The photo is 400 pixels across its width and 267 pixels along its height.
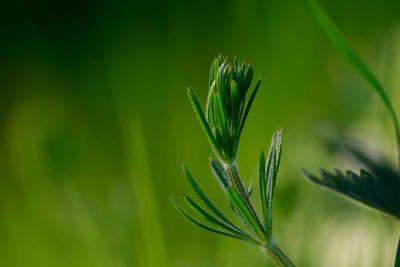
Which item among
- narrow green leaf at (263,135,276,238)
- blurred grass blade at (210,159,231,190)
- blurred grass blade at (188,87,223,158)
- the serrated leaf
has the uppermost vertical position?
blurred grass blade at (188,87,223,158)

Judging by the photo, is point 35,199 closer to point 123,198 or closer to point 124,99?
point 123,198

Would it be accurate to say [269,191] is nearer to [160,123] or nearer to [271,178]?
[271,178]

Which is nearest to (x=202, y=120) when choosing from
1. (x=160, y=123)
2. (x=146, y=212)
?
(x=146, y=212)

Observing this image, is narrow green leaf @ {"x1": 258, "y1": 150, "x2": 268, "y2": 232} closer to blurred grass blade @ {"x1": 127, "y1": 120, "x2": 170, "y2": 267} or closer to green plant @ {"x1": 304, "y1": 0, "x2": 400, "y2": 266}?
green plant @ {"x1": 304, "y1": 0, "x2": 400, "y2": 266}

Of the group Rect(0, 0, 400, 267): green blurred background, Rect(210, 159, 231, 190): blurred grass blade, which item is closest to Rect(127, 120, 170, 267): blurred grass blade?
Rect(0, 0, 400, 267): green blurred background

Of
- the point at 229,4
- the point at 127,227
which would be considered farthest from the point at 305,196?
the point at 229,4

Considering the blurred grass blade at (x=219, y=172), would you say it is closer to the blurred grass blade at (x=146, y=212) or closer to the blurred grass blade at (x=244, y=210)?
the blurred grass blade at (x=244, y=210)

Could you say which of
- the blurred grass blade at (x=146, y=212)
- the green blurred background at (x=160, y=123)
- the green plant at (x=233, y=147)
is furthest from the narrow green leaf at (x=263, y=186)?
the blurred grass blade at (x=146, y=212)
